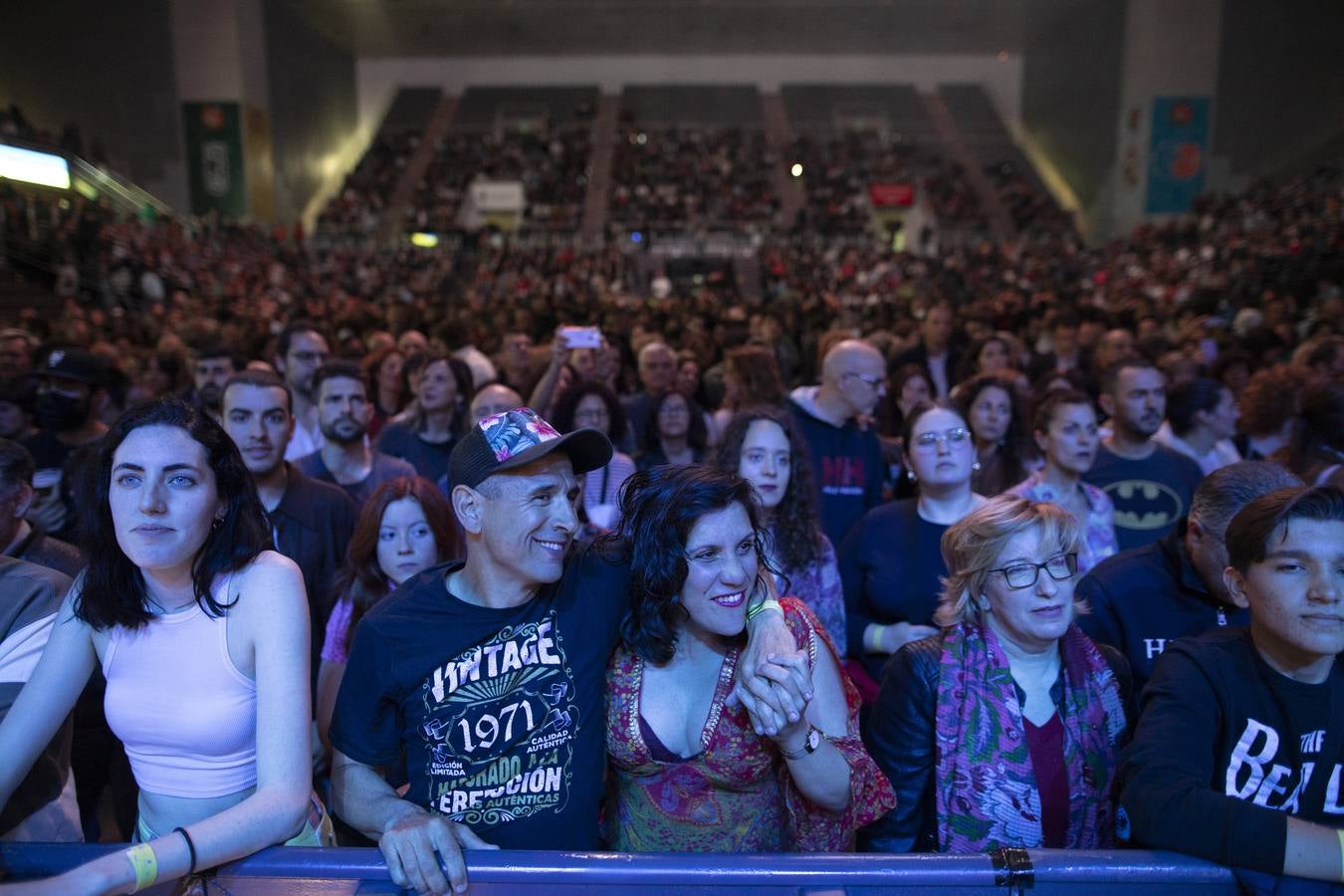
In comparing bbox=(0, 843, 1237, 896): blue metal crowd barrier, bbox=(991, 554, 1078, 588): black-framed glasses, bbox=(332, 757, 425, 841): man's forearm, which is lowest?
bbox=(0, 843, 1237, 896): blue metal crowd barrier

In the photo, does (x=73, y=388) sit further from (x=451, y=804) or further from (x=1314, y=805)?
(x=1314, y=805)

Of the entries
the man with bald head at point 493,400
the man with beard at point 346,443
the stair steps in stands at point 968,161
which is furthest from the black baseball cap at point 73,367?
the stair steps in stands at point 968,161

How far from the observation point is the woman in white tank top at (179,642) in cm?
153

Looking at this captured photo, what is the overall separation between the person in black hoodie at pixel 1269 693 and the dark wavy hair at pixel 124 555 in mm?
1632

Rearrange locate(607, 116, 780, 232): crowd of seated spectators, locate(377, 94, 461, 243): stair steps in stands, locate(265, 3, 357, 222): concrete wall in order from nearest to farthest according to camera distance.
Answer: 1. locate(265, 3, 357, 222): concrete wall
2. locate(607, 116, 780, 232): crowd of seated spectators
3. locate(377, 94, 461, 243): stair steps in stands

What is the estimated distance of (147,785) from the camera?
1.62 metres

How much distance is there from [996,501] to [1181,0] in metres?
24.6

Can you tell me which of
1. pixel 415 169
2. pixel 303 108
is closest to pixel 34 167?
pixel 303 108

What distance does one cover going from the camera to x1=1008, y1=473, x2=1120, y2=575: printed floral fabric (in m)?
3.15

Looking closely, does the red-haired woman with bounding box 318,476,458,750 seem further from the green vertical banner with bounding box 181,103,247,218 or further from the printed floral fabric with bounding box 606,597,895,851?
the green vertical banner with bounding box 181,103,247,218

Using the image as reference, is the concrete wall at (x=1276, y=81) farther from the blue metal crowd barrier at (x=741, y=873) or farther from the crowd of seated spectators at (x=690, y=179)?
the blue metal crowd barrier at (x=741, y=873)

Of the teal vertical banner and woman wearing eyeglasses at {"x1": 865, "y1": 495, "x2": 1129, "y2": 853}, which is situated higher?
the teal vertical banner

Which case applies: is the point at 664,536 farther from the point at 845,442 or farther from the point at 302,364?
the point at 302,364

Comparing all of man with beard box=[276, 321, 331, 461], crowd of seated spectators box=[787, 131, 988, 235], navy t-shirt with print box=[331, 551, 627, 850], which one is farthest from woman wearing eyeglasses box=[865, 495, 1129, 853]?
crowd of seated spectators box=[787, 131, 988, 235]
